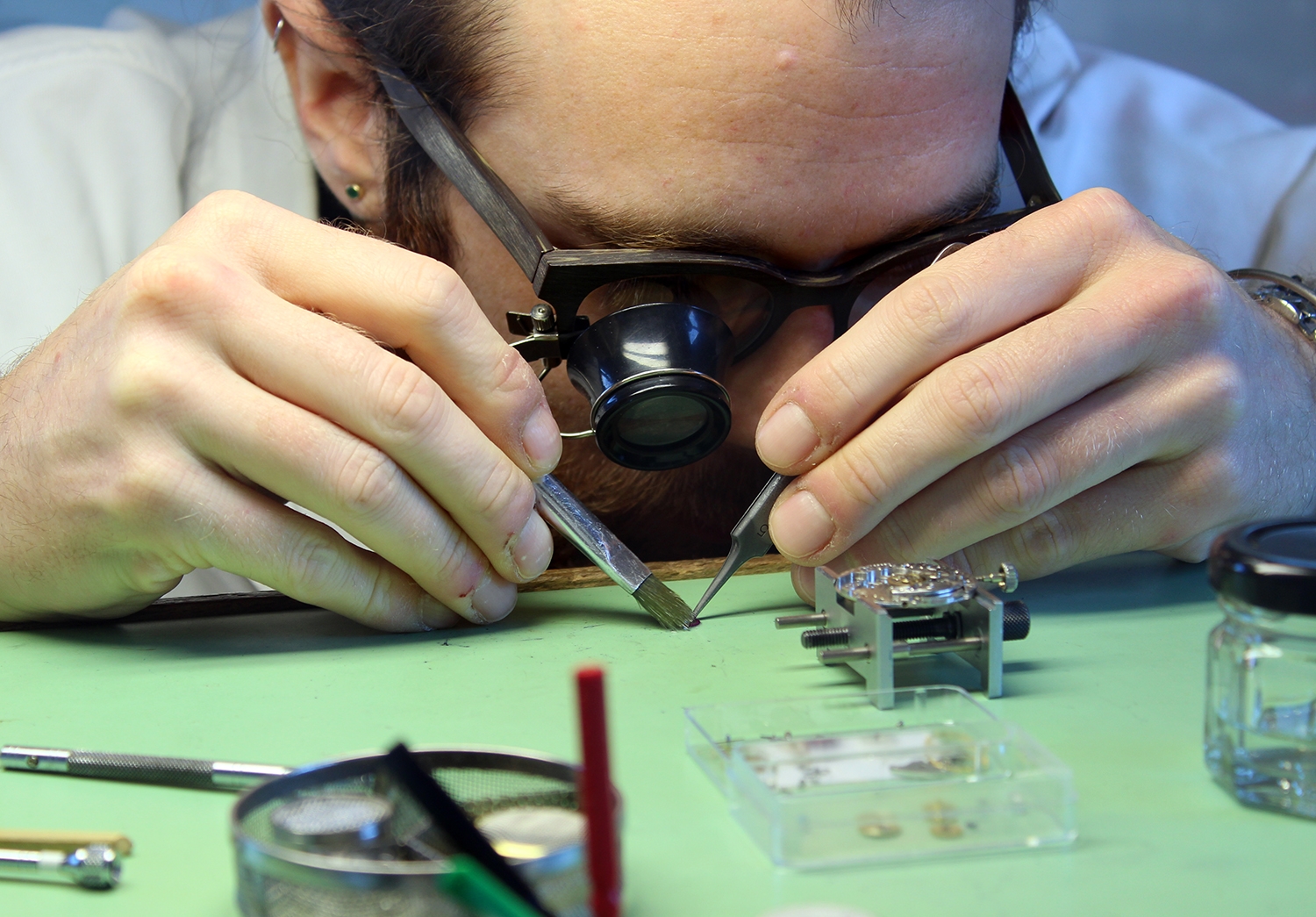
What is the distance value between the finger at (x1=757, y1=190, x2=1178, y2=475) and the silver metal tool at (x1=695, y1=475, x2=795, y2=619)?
46 millimetres

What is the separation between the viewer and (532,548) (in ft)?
2.89

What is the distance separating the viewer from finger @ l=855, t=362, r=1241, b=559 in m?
0.86

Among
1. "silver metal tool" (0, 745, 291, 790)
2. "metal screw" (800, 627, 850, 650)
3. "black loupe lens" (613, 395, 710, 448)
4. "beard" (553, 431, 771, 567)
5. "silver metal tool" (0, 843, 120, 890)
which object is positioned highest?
"black loupe lens" (613, 395, 710, 448)

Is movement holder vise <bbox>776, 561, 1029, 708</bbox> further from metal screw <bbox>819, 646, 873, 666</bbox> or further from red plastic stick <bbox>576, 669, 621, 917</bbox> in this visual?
red plastic stick <bbox>576, 669, 621, 917</bbox>

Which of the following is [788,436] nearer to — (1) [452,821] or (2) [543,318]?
(2) [543,318]

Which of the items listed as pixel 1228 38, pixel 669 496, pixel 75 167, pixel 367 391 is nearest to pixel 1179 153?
pixel 1228 38

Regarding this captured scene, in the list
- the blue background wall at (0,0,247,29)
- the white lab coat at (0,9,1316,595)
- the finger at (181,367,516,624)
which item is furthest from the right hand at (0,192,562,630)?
the blue background wall at (0,0,247,29)

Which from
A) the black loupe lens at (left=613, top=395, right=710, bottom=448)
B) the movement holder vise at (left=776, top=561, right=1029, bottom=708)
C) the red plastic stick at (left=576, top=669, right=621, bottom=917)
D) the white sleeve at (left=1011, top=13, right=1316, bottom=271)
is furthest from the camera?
the white sleeve at (left=1011, top=13, right=1316, bottom=271)

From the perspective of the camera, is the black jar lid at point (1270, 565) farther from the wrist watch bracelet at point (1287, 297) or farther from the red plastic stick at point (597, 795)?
the wrist watch bracelet at point (1287, 297)

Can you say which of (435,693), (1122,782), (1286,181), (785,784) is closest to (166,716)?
(435,693)

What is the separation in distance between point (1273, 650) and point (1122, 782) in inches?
4.0

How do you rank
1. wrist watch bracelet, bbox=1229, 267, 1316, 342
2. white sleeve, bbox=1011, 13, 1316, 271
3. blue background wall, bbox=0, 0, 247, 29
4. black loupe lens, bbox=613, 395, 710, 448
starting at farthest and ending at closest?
blue background wall, bbox=0, 0, 247, 29
white sleeve, bbox=1011, 13, 1316, 271
wrist watch bracelet, bbox=1229, 267, 1316, 342
black loupe lens, bbox=613, 395, 710, 448

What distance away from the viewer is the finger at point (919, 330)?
0.83 metres

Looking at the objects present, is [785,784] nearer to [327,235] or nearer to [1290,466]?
[327,235]
